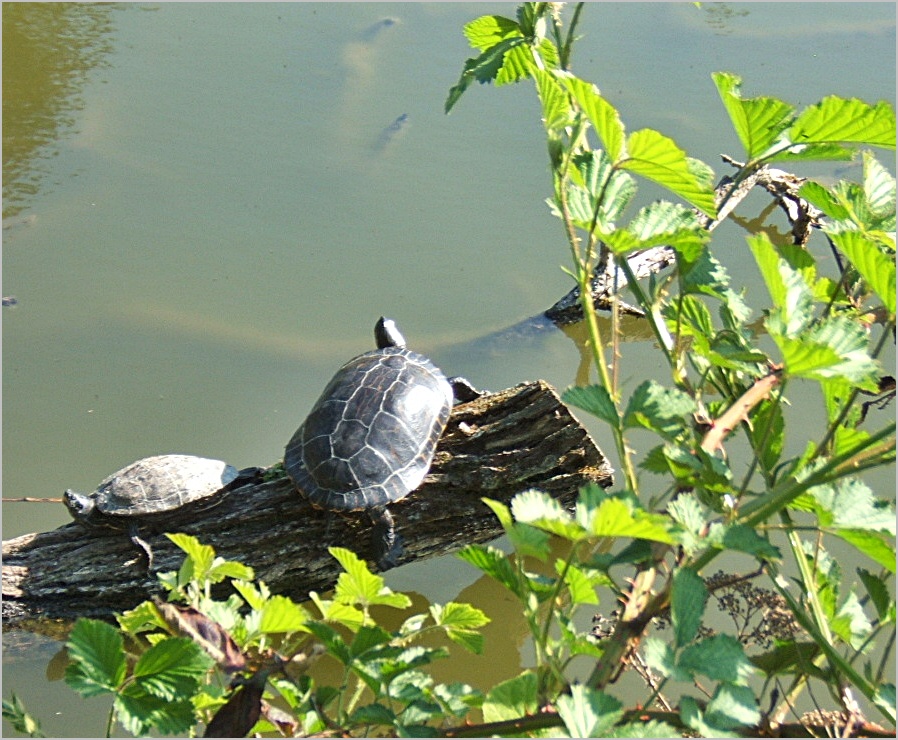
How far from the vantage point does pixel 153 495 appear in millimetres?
2906

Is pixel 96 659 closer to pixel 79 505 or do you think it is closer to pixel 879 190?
pixel 879 190

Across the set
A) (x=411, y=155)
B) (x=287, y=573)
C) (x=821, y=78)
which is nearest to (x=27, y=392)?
(x=287, y=573)

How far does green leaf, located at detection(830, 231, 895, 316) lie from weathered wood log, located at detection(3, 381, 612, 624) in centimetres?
183

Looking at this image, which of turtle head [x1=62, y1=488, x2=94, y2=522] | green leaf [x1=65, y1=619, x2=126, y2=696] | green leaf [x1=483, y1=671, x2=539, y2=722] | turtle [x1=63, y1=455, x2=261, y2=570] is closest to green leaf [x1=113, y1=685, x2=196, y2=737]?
green leaf [x1=65, y1=619, x2=126, y2=696]

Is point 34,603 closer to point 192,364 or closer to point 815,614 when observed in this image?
point 192,364

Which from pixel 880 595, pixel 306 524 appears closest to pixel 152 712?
pixel 880 595

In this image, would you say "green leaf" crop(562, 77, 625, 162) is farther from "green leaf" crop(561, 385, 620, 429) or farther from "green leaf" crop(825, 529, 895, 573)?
"green leaf" crop(825, 529, 895, 573)

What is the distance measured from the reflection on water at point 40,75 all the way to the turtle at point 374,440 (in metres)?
2.71

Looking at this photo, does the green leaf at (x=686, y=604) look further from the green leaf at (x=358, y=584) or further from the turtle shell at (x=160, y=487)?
the turtle shell at (x=160, y=487)

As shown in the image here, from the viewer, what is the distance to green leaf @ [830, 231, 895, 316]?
0.91 metres

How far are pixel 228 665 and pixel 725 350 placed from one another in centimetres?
64

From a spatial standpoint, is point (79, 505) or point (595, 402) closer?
point (595, 402)

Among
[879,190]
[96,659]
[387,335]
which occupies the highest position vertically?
[879,190]

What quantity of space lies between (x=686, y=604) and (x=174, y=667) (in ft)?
1.69
